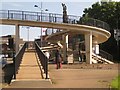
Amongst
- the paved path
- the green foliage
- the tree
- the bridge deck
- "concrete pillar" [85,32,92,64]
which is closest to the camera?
the paved path

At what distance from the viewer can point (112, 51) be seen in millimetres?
76812

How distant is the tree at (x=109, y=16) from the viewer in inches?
3012

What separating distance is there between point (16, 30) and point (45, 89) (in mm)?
29922

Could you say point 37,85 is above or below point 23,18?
below

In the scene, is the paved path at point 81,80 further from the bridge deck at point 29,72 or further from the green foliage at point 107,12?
the green foliage at point 107,12

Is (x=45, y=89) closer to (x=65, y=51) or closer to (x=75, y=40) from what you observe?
(x=65, y=51)

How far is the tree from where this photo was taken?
76.5 meters

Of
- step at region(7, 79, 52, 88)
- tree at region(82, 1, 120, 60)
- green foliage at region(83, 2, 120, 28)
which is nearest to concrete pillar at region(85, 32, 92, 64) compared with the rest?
tree at region(82, 1, 120, 60)

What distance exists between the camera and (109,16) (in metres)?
79.6

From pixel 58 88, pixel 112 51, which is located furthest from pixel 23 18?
pixel 112 51

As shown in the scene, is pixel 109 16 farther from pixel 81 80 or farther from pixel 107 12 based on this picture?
pixel 81 80

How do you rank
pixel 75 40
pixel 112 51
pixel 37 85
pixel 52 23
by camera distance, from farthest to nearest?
pixel 112 51 → pixel 75 40 → pixel 52 23 → pixel 37 85

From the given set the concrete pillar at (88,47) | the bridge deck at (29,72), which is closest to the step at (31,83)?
the bridge deck at (29,72)

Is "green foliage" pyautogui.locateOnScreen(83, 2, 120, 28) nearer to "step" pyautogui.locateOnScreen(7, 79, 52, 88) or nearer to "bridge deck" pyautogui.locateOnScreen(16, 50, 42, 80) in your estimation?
"bridge deck" pyautogui.locateOnScreen(16, 50, 42, 80)
